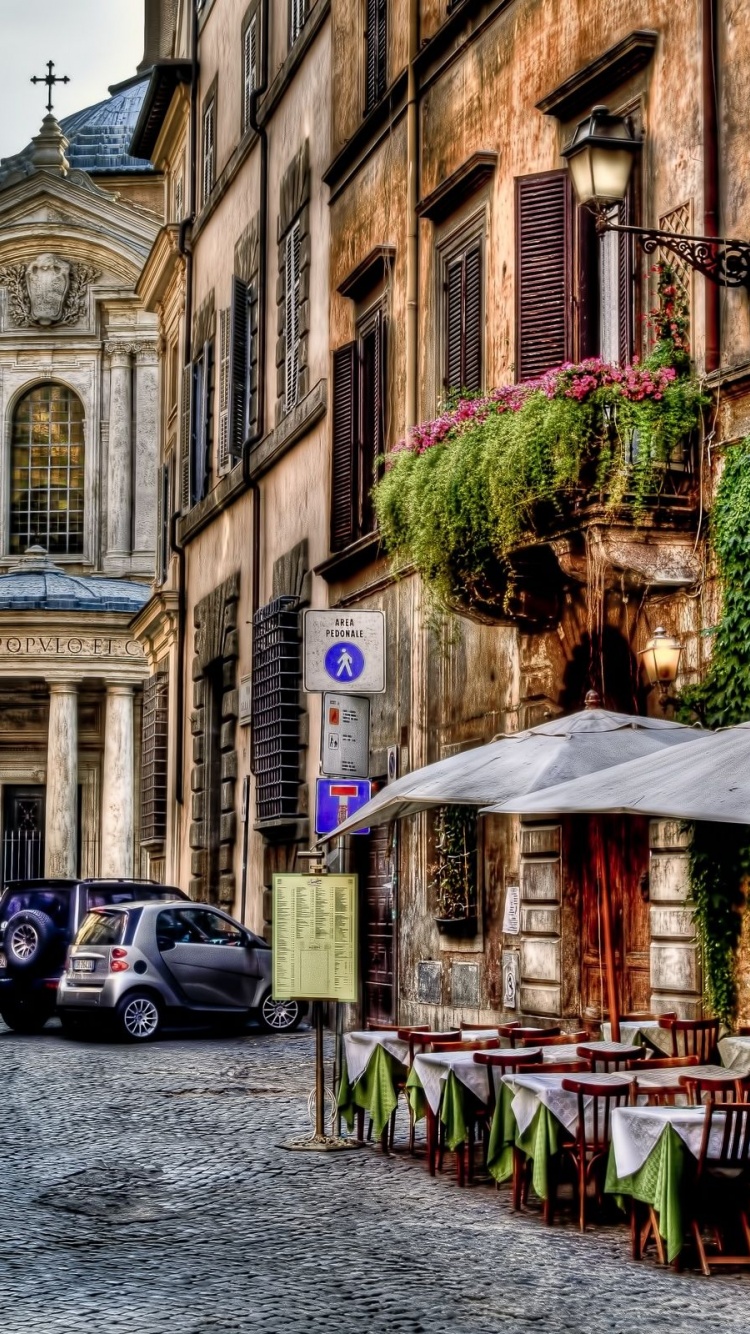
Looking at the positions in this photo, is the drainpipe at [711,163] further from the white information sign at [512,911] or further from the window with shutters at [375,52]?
the window with shutters at [375,52]

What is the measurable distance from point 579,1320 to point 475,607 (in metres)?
8.06

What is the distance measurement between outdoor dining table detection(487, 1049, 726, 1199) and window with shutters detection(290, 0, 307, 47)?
17.3 metres

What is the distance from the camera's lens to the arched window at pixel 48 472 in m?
48.2

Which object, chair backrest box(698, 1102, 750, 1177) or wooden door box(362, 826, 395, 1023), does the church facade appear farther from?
chair backrest box(698, 1102, 750, 1177)

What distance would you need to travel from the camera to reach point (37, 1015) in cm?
2203

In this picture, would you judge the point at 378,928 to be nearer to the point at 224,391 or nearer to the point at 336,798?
the point at 336,798

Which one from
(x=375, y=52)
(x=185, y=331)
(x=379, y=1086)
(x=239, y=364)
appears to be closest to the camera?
(x=379, y=1086)

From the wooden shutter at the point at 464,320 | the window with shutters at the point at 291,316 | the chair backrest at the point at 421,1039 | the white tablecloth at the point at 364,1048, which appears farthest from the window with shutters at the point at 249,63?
the chair backrest at the point at 421,1039

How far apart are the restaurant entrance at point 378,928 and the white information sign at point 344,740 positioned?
145 inches

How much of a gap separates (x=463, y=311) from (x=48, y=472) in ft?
105

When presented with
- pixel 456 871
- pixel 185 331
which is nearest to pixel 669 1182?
pixel 456 871

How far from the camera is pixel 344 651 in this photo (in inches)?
602

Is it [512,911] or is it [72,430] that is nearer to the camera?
[512,911]

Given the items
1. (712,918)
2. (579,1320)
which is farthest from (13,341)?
(579,1320)
